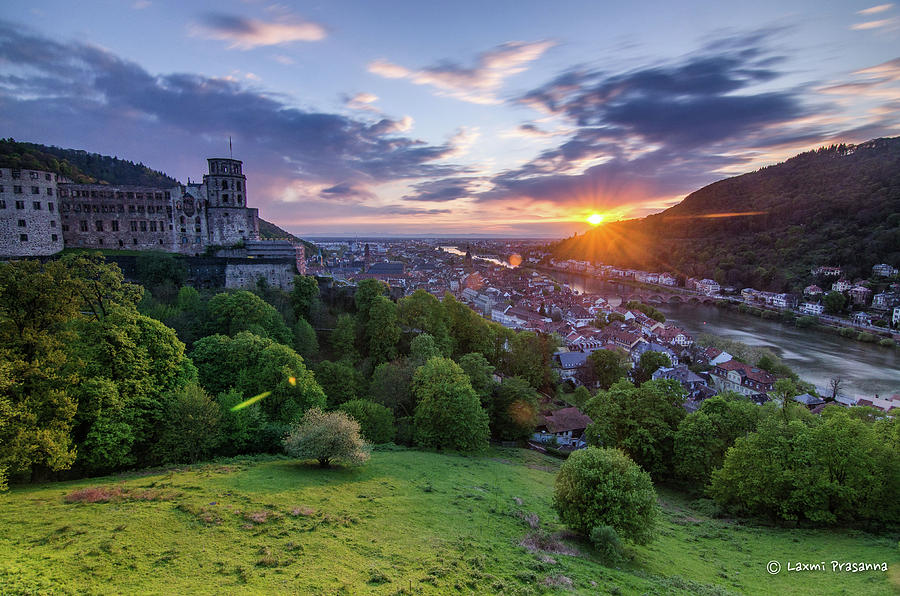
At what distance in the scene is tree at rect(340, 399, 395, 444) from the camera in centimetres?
2359

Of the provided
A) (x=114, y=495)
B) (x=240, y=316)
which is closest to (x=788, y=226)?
(x=240, y=316)

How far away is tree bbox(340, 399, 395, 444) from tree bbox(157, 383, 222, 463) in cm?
748

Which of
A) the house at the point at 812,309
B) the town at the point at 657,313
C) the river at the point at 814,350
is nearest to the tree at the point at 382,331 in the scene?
the town at the point at 657,313

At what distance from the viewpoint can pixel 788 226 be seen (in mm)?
130000

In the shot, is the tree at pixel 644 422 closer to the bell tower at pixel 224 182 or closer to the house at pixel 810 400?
the house at pixel 810 400

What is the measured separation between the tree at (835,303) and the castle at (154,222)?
3852 inches

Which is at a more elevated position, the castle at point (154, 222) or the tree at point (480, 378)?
the castle at point (154, 222)

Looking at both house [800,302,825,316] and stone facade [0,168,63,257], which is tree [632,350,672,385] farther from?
house [800,302,825,316]

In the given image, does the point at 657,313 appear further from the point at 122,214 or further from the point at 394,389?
the point at 122,214

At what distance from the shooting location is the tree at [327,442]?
17.0 metres

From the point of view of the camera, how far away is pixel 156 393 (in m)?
17.7

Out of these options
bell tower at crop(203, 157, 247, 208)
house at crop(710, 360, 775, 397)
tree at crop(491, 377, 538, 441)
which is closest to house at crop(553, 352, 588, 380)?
house at crop(710, 360, 775, 397)

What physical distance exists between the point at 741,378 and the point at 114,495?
53980mm

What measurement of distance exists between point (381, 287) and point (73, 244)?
26120 mm
